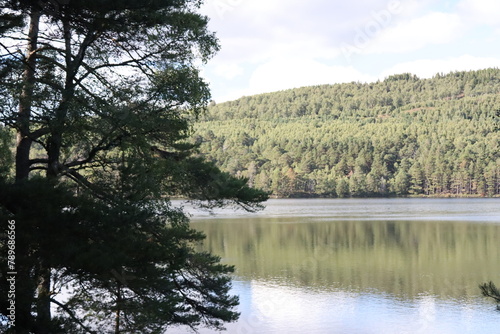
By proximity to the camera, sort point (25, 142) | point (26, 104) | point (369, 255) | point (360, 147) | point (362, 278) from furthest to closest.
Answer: point (360, 147), point (369, 255), point (362, 278), point (25, 142), point (26, 104)

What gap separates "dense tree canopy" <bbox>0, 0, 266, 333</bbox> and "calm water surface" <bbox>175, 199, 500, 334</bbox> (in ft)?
19.3

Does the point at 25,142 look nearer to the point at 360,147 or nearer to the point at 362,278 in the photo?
the point at 362,278

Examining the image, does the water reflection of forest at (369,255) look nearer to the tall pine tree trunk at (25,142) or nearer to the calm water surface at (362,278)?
the calm water surface at (362,278)

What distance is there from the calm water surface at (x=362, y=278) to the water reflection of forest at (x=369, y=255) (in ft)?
0.10

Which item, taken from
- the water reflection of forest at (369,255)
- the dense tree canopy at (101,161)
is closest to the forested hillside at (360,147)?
the water reflection of forest at (369,255)

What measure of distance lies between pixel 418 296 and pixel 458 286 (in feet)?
5.66

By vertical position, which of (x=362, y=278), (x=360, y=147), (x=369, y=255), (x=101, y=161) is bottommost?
(x=362, y=278)

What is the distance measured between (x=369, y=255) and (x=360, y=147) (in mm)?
69105

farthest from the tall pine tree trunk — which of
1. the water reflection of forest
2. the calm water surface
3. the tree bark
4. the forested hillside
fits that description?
the forested hillside

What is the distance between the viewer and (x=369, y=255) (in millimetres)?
20953

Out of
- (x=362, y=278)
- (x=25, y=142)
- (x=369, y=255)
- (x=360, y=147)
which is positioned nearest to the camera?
(x=25, y=142)

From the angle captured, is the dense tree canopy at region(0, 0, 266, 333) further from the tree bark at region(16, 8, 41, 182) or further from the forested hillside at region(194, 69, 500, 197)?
the forested hillside at region(194, 69, 500, 197)

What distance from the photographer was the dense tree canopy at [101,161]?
4219mm

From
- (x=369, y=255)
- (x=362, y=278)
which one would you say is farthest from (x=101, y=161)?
(x=369, y=255)
